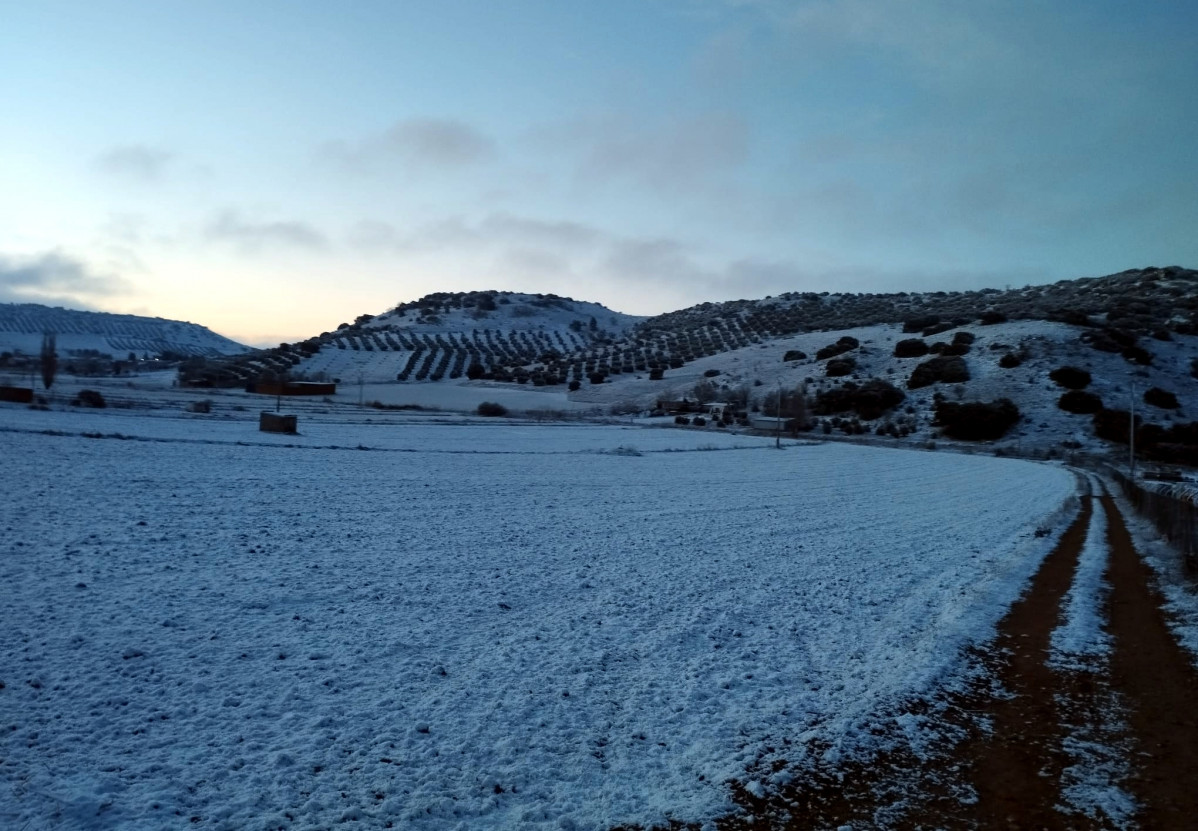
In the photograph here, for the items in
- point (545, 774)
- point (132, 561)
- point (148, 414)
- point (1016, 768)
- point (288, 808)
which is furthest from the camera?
point (148, 414)

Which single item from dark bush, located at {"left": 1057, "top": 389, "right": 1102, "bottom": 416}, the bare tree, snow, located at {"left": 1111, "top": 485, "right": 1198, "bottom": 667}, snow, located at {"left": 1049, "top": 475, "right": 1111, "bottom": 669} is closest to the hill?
dark bush, located at {"left": 1057, "top": 389, "right": 1102, "bottom": 416}

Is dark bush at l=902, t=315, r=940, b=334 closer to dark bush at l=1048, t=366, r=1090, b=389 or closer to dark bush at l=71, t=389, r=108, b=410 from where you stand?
dark bush at l=1048, t=366, r=1090, b=389

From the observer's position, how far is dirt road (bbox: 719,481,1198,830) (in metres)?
5.56

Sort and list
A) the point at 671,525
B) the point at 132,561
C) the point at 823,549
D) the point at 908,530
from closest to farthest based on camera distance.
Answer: the point at 132,561, the point at 823,549, the point at 671,525, the point at 908,530

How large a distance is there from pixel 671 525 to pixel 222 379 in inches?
3377

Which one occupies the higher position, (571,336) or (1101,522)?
(571,336)

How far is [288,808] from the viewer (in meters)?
5.18

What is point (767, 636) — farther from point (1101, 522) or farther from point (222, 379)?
point (222, 379)

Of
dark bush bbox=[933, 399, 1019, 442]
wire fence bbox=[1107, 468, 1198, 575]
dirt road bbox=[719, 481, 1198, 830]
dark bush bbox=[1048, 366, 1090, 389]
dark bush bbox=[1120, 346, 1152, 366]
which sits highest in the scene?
dark bush bbox=[1120, 346, 1152, 366]

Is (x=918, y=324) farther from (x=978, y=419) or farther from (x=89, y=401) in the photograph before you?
(x=89, y=401)

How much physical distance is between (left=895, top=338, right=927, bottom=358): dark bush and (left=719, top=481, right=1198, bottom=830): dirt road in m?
71.9

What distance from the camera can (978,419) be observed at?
61.7 m

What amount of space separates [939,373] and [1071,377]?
32.1 feet

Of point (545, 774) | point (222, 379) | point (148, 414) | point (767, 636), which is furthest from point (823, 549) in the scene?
point (222, 379)
